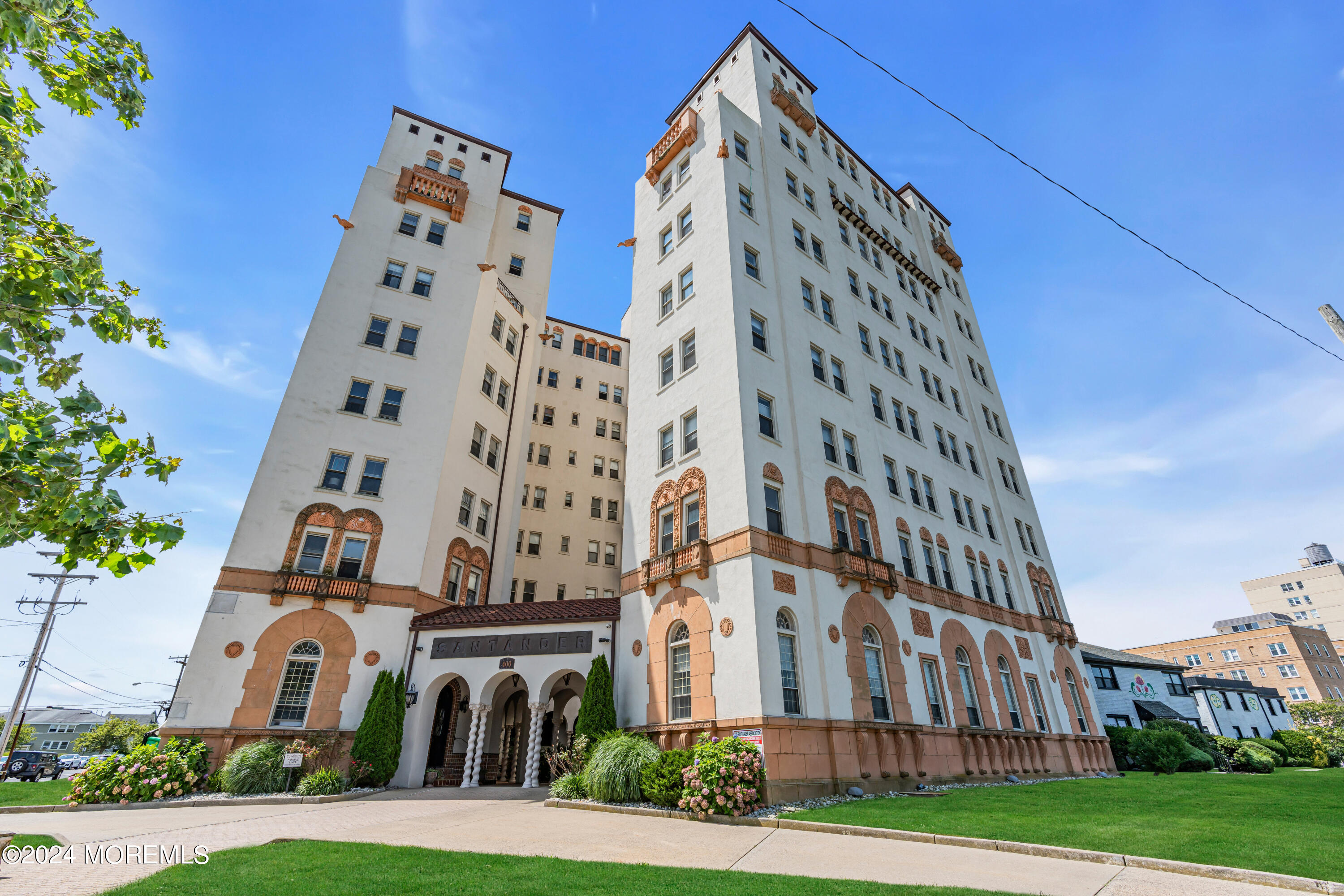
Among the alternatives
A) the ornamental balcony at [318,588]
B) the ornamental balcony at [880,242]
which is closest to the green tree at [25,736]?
the ornamental balcony at [318,588]

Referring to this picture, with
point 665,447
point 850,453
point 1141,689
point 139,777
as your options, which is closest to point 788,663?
point 665,447

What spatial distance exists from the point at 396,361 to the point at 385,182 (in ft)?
38.4

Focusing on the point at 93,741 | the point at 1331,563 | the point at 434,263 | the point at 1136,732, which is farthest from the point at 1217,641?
the point at 93,741

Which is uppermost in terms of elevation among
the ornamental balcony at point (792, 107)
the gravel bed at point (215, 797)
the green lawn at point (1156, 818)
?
the ornamental balcony at point (792, 107)

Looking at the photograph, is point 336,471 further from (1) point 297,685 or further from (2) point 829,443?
(2) point 829,443

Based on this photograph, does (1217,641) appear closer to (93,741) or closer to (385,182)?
(385,182)

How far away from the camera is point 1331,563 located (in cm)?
13150

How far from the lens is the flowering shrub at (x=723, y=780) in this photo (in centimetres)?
1522

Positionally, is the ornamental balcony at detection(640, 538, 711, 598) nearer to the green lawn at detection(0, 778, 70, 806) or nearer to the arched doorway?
the arched doorway

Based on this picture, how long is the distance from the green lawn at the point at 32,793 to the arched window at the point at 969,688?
102ft

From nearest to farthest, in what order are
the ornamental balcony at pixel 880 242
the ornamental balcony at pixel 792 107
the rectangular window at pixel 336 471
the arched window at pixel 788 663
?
the arched window at pixel 788 663
the rectangular window at pixel 336 471
the ornamental balcony at pixel 792 107
the ornamental balcony at pixel 880 242

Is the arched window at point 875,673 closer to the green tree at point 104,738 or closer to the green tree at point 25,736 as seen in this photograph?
the green tree at point 25,736

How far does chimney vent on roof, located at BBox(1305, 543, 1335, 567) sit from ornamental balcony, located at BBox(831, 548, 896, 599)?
17019 centimetres

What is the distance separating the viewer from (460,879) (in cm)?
827
